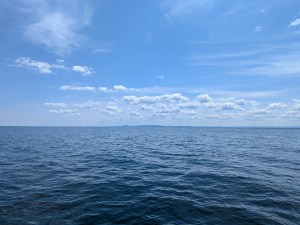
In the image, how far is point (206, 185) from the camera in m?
16.8

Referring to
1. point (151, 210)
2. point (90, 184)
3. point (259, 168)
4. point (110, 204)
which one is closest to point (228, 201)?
point (151, 210)

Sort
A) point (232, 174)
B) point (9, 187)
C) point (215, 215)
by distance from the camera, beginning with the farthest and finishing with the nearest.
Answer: point (232, 174) → point (9, 187) → point (215, 215)

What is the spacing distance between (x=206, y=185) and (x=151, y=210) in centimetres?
663

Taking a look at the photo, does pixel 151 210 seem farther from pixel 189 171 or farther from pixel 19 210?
pixel 189 171

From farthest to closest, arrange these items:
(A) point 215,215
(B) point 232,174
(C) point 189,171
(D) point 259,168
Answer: (D) point 259,168 → (C) point 189,171 → (B) point 232,174 → (A) point 215,215

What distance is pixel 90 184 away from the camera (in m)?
17.1

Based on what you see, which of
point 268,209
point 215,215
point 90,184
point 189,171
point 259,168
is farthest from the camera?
point 259,168

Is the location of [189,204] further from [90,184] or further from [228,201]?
[90,184]

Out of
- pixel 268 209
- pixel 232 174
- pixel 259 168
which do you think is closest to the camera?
pixel 268 209

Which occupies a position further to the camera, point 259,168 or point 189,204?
point 259,168

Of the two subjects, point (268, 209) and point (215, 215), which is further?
point (268, 209)

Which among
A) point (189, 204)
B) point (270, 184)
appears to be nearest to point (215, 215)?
point (189, 204)

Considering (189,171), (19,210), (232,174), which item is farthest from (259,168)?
(19,210)

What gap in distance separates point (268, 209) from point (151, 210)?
692 centimetres
